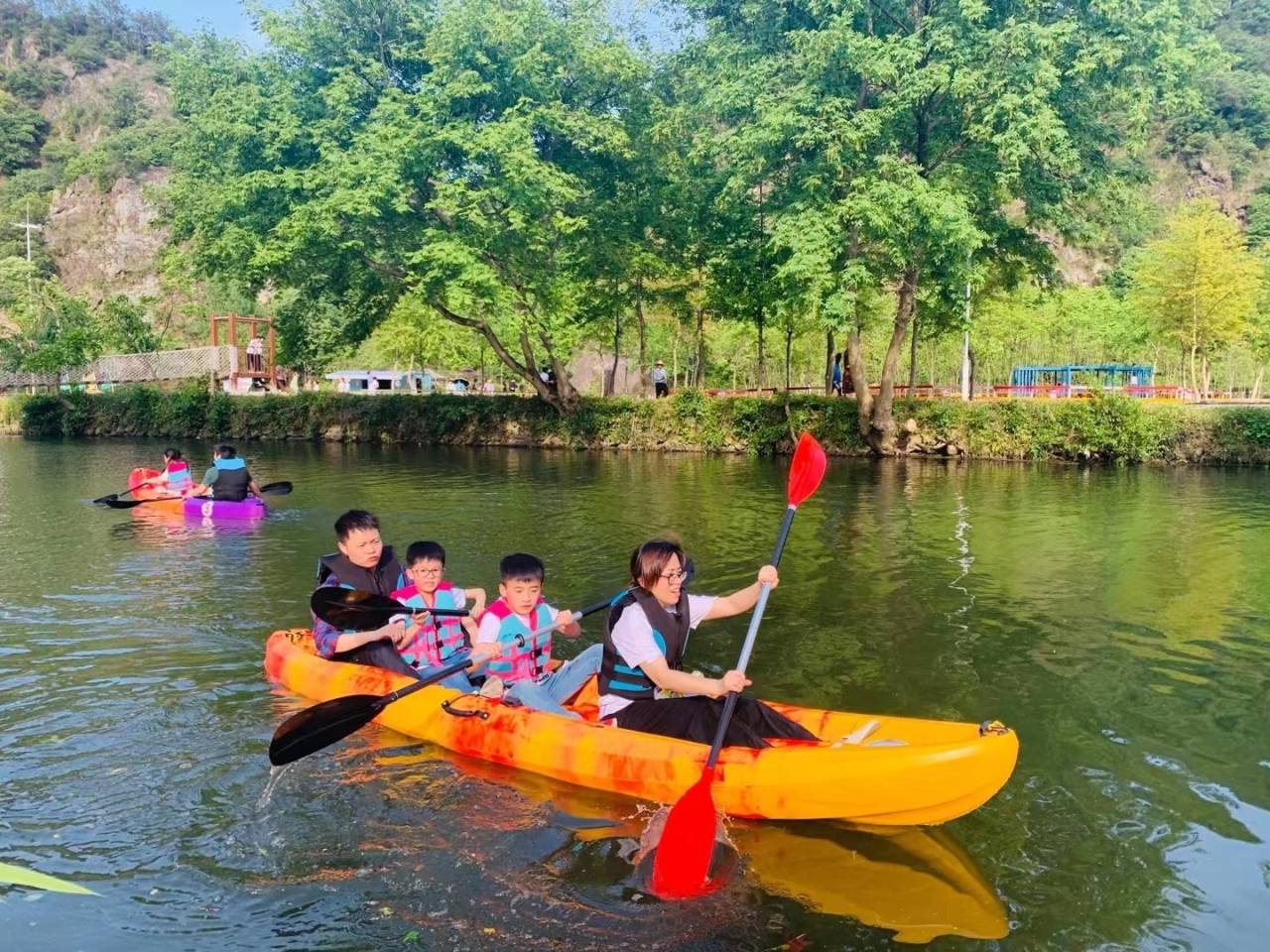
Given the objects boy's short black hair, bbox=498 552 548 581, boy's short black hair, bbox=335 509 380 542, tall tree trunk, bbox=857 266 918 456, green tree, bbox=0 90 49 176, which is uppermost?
green tree, bbox=0 90 49 176

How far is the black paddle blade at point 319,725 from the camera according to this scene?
5535mm

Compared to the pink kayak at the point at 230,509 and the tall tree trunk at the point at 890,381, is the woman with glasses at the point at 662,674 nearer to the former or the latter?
the pink kayak at the point at 230,509

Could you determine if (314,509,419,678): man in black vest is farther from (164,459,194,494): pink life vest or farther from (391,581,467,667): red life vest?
(164,459,194,494): pink life vest

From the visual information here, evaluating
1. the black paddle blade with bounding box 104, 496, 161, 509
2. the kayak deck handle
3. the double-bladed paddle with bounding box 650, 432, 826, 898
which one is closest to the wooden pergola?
the black paddle blade with bounding box 104, 496, 161, 509

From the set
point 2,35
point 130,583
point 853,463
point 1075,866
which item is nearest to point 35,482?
point 130,583

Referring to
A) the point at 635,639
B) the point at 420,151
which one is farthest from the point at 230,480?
the point at 420,151

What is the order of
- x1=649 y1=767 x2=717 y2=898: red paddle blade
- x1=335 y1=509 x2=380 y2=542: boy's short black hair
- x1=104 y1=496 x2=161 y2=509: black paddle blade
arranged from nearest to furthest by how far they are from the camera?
x1=649 y1=767 x2=717 y2=898: red paddle blade, x1=335 y1=509 x2=380 y2=542: boy's short black hair, x1=104 y1=496 x2=161 y2=509: black paddle blade

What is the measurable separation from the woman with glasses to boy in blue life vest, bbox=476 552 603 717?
783 mm

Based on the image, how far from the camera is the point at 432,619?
7137 millimetres

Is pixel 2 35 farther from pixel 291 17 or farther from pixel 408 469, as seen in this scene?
pixel 408 469

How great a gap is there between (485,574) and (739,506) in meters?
6.34

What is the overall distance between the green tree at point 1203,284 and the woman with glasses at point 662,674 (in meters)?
30.2

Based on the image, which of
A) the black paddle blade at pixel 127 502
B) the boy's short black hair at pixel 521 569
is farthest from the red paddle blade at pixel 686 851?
the black paddle blade at pixel 127 502

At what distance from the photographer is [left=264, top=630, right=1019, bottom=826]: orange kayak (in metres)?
4.71
